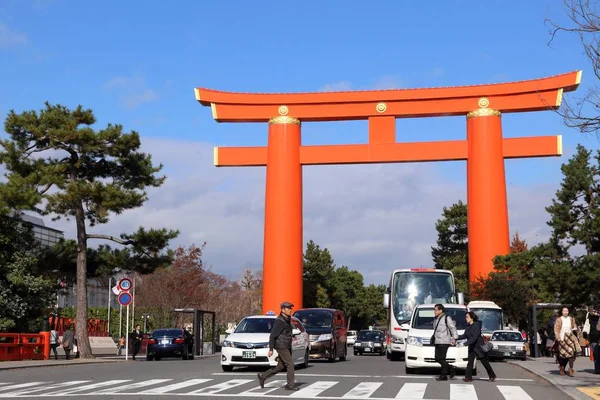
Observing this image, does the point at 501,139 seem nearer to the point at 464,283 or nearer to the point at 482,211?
the point at 482,211

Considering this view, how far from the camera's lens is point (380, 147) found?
4228cm

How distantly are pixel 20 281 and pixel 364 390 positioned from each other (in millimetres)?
21469

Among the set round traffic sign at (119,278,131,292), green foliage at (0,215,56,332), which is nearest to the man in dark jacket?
round traffic sign at (119,278,131,292)

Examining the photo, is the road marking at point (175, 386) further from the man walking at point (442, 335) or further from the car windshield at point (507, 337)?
the car windshield at point (507, 337)

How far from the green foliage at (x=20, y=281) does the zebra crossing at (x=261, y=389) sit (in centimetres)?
1662

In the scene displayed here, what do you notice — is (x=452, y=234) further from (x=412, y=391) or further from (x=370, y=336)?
(x=412, y=391)

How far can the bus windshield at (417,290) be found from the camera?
28422 mm

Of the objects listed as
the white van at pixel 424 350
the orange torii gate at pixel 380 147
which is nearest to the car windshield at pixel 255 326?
the white van at pixel 424 350

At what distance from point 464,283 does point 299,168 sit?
30807 millimetres

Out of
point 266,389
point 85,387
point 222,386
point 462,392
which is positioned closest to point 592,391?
point 462,392

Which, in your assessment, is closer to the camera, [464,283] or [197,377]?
[197,377]

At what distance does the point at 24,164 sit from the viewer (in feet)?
106

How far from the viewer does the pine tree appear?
31398mm

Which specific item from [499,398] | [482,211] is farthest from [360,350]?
[499,398]
